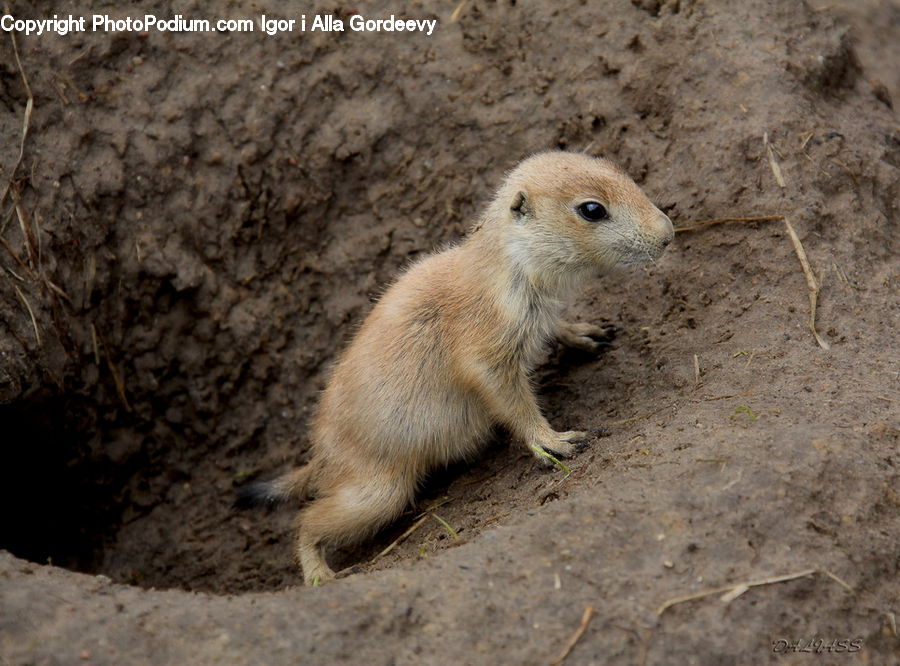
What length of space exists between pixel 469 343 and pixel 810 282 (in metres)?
2.17

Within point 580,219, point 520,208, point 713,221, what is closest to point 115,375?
point 520,208

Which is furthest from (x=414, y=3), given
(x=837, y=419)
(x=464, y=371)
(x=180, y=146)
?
(x=837, y=419)

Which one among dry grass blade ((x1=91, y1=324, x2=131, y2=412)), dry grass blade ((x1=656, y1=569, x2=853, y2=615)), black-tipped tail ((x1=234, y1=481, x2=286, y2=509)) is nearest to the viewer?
dry grass blade ((x1=656, y1=569, x2=853, y2=615))

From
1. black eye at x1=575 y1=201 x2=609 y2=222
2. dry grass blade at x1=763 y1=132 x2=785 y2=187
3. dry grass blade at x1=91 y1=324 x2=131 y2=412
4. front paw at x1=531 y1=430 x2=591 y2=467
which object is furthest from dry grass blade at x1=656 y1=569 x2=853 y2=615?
dry grass blade at x1=91 y1=324 x2=131 y2=412

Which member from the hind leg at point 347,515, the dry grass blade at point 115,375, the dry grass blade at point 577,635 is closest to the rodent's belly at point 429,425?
the hind leg at point 347,515

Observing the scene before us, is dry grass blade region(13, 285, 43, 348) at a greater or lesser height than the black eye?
lesser

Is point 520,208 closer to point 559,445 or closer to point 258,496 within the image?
point 559,445

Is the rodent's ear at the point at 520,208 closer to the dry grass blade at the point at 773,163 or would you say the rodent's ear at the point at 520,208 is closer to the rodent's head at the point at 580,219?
the rodent's head at the point at 580,219

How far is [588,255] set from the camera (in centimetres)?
538

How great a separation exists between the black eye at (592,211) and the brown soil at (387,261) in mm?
1047

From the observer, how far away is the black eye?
207 inches

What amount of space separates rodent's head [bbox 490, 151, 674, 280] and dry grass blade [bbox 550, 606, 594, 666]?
7.37 feet

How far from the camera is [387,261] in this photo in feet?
24.3

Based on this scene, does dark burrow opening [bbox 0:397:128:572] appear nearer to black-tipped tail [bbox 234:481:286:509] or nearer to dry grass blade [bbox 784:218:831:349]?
black-tipped tail [bbox 234:481:286:509]
